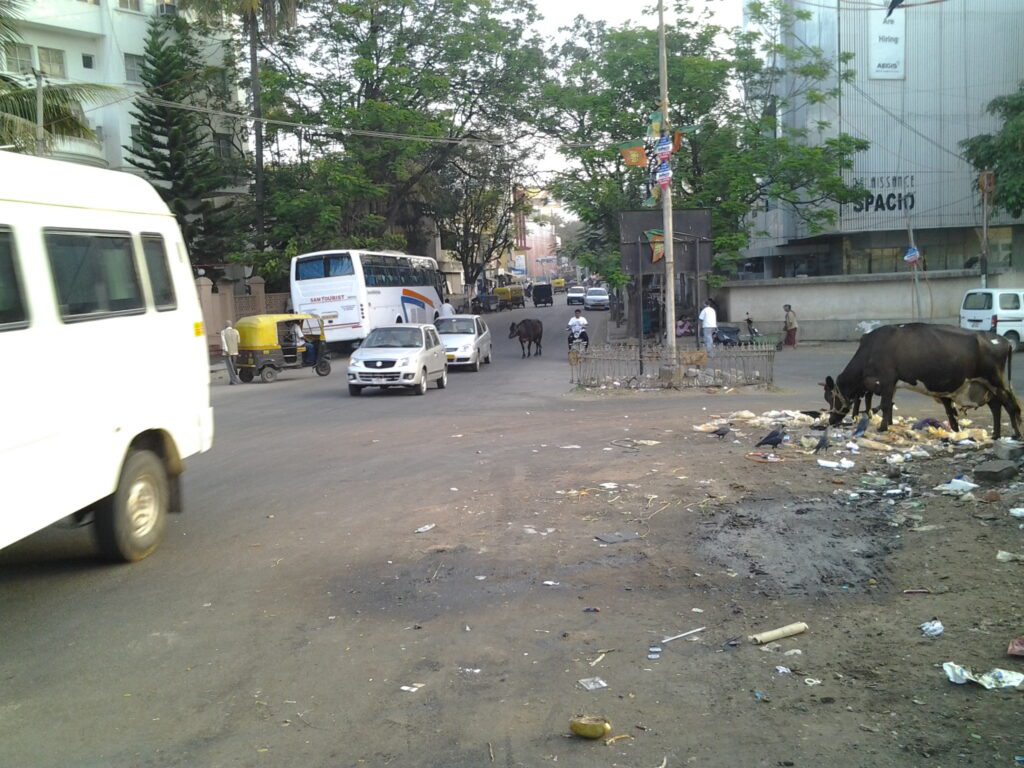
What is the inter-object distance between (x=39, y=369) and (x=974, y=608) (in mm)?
5954

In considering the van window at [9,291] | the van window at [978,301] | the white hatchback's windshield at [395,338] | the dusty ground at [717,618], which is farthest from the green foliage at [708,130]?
the van window at [9,291]

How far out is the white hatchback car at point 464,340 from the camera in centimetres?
2728

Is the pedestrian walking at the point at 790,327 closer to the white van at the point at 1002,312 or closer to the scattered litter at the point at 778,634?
the white van at the point at 1002,312

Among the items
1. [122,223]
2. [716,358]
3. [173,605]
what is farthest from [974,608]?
[716,358]

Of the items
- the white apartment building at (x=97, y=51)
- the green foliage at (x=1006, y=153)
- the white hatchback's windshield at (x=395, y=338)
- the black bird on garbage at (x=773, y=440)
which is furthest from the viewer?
the white apartment building at (x=97, y=51)

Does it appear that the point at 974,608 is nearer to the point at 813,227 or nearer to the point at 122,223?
the point at 122,223

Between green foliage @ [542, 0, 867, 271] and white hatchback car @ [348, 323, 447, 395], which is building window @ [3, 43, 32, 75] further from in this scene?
white hatchback car @ [348, 323, 447, 395]

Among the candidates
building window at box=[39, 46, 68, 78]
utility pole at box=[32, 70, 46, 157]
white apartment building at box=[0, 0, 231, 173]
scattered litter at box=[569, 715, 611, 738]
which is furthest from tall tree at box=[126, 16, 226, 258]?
scattered litter at box=[569, 715, 611, 738]

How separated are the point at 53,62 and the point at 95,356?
120 ft

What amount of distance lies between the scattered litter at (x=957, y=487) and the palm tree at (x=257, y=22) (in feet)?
98.8

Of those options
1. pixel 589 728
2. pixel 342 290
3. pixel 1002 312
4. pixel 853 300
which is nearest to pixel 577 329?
pixel 342 290

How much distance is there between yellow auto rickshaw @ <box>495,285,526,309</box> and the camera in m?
73.4

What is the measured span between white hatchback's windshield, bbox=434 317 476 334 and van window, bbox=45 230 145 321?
21.3m

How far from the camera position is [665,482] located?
31.6ft
